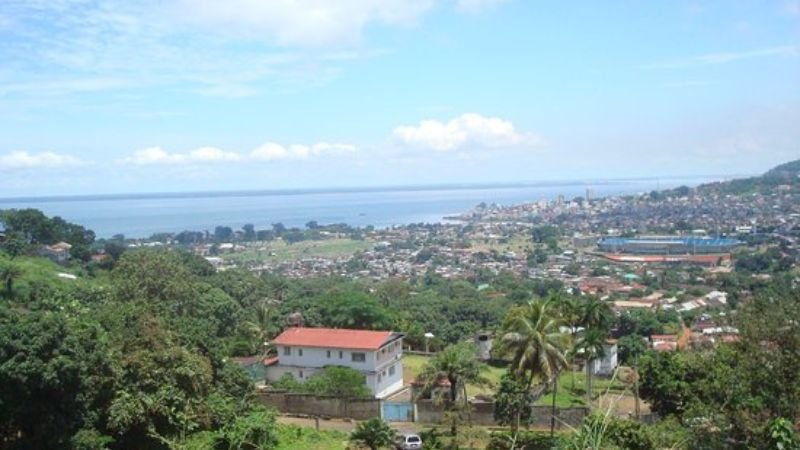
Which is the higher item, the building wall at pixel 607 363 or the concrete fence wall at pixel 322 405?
the concrete fence wall at pixel 322 405

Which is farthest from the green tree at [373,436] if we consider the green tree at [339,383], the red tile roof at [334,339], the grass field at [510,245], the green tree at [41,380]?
the grass field at [510,245]

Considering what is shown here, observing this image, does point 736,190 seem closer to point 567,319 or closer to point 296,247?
point 296,247

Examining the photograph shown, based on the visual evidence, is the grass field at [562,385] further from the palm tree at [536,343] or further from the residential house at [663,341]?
the residential house at [663,341]

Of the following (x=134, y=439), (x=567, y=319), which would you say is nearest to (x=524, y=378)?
(x=567, y=319)

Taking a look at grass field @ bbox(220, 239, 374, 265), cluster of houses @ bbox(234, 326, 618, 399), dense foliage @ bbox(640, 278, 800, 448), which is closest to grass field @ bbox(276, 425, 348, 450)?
cluster of houses @ bbox(234, 326, 618, 399)

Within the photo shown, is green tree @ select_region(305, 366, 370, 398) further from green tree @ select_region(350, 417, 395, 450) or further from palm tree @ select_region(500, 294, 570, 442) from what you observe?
palm tree @ select_region(500, 294, 570, 442)

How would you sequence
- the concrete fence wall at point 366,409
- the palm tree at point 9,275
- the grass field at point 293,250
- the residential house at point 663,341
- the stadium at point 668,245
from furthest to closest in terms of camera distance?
the grass field at point 293,250
the stadium at point 668,245
the residential house at point 663,341
the palm tree at point 9,275
the concrete fence wall at point 366,409

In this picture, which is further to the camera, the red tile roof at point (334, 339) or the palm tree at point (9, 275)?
the palm tree at point (9, 275)

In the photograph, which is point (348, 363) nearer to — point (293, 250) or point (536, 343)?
point (536, 343)
